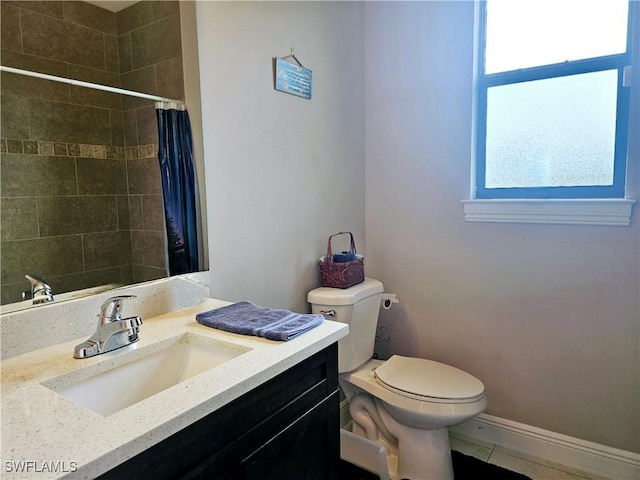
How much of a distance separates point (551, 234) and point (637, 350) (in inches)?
22.4

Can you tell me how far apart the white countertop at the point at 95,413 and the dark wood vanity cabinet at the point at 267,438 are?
0.03 m

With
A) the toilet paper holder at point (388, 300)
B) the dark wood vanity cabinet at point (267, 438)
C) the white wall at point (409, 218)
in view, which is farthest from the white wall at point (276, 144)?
the dark wood vanity cabinet at point (267, 438)

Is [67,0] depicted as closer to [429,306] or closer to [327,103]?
[327,103]

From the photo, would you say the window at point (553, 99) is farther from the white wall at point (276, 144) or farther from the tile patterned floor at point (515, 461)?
the tile patterned floor at point (515, 461)

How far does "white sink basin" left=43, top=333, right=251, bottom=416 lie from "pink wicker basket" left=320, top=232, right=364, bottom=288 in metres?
0.87

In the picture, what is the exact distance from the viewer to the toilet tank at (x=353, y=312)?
1850 mm

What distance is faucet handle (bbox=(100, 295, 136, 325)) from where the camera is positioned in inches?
41.4

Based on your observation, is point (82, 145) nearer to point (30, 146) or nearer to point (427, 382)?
point (30, 146)

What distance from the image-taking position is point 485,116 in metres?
2.03

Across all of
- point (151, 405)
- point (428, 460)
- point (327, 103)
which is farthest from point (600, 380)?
point (151, 405)

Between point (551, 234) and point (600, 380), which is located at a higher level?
point (551, 234)

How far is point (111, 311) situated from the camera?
1062 millimetres

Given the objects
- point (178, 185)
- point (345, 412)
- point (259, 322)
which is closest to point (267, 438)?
point (259, 322)

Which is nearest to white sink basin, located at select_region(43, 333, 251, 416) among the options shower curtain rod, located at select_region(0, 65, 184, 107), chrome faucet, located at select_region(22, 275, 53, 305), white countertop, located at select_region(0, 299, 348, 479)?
white countertop, located at select_region(0, 299, 348, 479)
